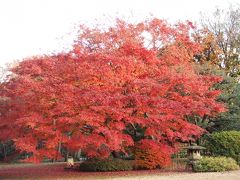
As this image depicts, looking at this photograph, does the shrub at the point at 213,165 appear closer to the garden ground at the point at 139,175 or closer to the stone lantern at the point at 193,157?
the stone lantern at the point at 193,157

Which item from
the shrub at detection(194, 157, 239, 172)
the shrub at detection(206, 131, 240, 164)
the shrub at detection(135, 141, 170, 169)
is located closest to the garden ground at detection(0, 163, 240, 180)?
the shrub at detection(194, 157, 239, 172)

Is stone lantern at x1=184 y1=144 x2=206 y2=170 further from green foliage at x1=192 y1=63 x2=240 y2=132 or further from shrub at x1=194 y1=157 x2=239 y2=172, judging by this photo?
green foliage at x1=192 y1=63 x2=240 y2=132

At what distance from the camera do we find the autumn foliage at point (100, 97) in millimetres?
14977

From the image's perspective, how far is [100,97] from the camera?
1472cm

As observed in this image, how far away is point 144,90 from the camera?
15.7 metres

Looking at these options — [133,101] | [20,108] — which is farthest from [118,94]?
[20,108]

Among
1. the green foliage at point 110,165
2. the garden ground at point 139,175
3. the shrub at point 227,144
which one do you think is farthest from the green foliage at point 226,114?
the garden ground at point 139,175

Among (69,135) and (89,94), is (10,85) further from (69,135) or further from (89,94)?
(89,94)

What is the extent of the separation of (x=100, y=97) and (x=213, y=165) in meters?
5.83

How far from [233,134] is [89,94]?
25.4 feet

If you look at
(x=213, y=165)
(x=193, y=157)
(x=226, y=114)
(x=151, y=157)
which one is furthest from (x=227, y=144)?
(x=226, y=114)

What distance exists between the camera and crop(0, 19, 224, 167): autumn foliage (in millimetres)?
14977

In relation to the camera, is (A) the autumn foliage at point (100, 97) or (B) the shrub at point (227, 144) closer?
(A) the autumn foliage at point (100, 97)

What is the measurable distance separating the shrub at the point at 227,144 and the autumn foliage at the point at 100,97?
4.33 ft
